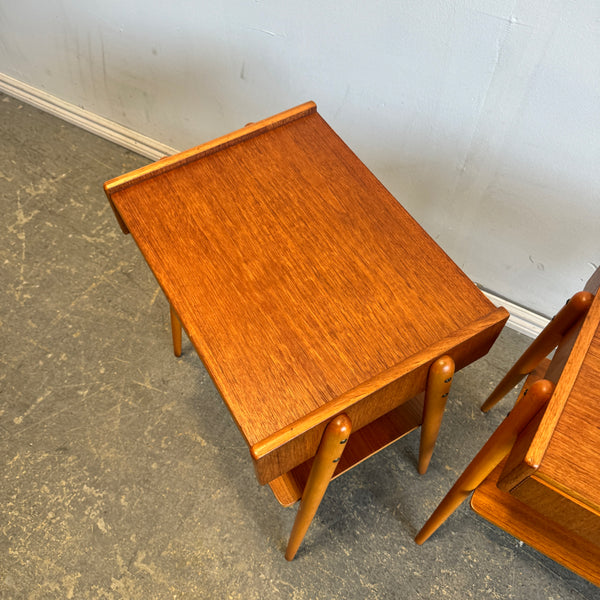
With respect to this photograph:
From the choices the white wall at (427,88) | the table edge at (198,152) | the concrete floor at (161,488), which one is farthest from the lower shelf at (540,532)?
the table edge at (198,152)

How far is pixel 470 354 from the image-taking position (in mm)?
918

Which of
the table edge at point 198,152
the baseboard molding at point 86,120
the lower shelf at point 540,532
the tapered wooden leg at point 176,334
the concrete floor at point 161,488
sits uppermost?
the table edge at point 198,152

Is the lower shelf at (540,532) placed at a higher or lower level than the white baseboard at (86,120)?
higher

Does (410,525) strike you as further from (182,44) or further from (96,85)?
(96,85)

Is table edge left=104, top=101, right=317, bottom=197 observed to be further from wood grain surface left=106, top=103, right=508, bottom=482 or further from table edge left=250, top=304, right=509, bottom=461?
table edge left=250, top=304, right=509, bottom=461

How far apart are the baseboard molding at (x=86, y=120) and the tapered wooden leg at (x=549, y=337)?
1.34 m

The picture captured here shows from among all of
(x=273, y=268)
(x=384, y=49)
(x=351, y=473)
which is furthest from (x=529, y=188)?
(x=351, y=473)

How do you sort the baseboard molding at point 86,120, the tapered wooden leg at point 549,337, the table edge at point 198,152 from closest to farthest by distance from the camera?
the tapered wooden leg at point 549,337, the table edge at point 198,152, the baseboard molding at point 86,120

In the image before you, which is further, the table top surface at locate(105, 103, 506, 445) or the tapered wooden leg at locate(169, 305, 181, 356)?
the tapered wooden leg at locate(169, 305, 181, 356)

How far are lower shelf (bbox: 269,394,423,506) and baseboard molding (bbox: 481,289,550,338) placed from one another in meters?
0.53

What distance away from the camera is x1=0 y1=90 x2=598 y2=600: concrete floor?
1.24 meters

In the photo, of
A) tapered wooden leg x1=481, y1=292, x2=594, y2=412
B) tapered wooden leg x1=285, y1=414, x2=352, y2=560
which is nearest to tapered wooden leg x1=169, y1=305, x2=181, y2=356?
tapered wooden leg x1=285, y1=414, x2=352, y2=560

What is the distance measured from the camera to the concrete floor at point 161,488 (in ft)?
4.06

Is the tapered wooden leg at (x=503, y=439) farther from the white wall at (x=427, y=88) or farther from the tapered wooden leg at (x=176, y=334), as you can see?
the tapered wooden leg at (x=176, y=334)
